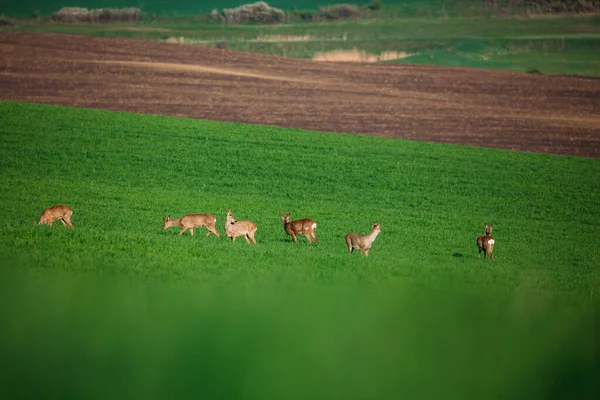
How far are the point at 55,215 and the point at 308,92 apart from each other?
23786mm

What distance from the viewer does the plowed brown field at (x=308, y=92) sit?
114ft

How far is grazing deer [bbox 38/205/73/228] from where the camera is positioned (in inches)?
645

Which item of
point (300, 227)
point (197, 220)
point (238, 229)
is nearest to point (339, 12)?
point (197, 220)

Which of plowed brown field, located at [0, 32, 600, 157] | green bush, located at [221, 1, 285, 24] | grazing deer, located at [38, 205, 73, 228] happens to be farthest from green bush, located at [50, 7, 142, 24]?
grazing deer, located at [38, 205, 73, 228]

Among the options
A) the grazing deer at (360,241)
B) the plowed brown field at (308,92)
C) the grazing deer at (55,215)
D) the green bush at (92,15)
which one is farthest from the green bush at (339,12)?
the grazing deer at (360,241)

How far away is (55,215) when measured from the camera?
16.6 m

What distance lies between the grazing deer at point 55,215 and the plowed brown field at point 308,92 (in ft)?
57.5

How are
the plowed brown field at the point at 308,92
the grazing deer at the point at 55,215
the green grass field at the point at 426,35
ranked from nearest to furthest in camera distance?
1. the grazing deer at the point at 55,215
2. the plowed brown field at the point at 308,92
3. the green grass field at the point at 426,35

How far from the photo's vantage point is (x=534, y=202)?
25.7 meters

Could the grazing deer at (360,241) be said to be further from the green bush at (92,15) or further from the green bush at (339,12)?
the green bush at (339,12)

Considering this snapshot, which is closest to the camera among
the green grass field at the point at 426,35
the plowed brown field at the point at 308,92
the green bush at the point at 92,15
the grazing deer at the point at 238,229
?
the grazing deer at the point at 238,229

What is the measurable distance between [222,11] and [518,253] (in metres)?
50.2

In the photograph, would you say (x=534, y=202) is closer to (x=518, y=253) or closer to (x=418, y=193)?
(x=418, y=193)

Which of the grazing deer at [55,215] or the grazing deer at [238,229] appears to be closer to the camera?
the grazing deer at [238,229]
